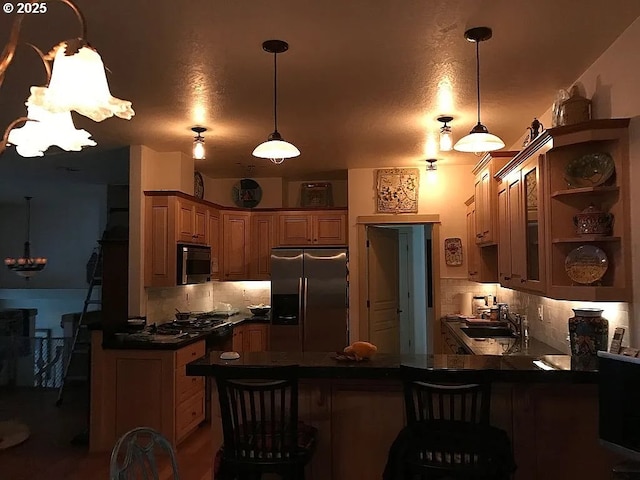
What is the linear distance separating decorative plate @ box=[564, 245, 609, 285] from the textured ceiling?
3.70 feet

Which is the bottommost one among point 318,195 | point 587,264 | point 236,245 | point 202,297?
point 202,297

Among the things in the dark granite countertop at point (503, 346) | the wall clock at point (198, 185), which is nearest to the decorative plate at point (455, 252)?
the dark granite countertop at point (503, 346)

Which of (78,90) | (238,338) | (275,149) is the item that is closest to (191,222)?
(238,338)

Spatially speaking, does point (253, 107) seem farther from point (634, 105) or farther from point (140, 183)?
point (634, 105)

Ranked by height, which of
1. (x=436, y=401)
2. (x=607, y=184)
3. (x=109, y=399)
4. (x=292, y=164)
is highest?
(x=292, y=164)

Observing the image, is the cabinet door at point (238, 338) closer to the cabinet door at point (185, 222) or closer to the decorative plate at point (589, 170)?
the cabinet door at point (185, 222)

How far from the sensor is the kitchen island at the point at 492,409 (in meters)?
2.54

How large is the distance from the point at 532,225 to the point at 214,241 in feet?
12.8

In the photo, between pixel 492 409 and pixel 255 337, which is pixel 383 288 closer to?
pixel 255 337

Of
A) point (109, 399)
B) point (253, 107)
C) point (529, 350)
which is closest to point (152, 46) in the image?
point (253, 107)

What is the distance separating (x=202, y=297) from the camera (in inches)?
257

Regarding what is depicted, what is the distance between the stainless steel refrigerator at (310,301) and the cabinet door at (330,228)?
28cm

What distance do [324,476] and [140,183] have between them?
11.6 feet

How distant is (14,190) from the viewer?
25.4 ft
